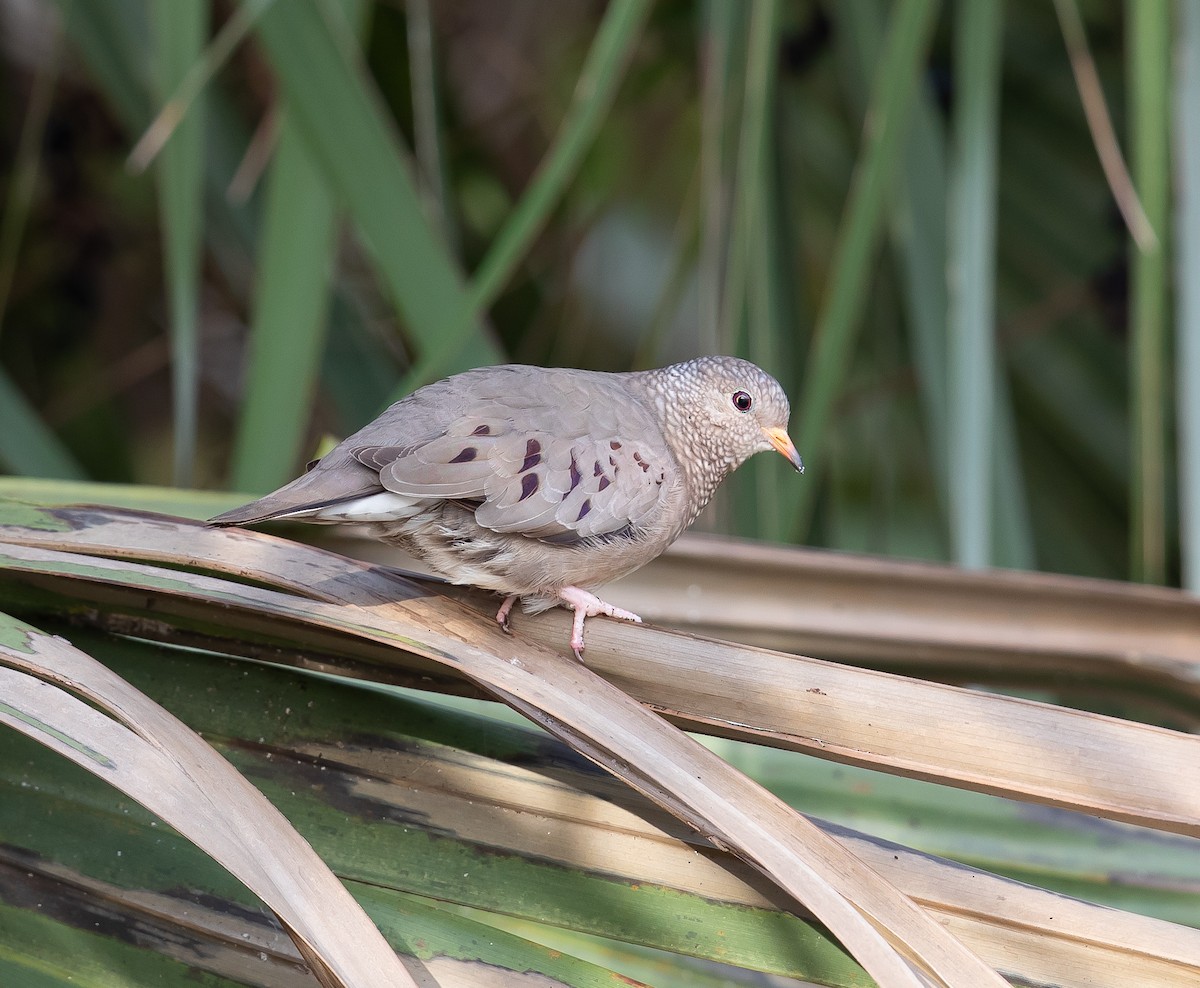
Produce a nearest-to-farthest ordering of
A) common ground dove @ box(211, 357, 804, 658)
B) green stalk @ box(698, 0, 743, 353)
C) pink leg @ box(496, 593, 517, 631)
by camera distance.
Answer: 1. common ground dove @ box(211, 357, 804, 658)
2. pink leg @ box(496, 593, 517, 631)
3. green stalk @ box(698, 0, 743, 353)

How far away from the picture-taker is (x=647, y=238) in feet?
12.4

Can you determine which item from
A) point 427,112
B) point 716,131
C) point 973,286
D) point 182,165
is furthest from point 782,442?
point 182,165

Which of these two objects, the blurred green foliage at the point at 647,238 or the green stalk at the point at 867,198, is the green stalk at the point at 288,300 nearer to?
the blurred green foliage at the point at 647,238

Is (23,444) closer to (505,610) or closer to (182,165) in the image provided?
(182,165)

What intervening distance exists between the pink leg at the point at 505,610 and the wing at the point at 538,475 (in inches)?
5.1

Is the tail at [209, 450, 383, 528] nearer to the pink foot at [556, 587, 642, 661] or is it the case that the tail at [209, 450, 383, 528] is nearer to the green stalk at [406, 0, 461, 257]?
the pink foot at [556, 587, 642, 661]

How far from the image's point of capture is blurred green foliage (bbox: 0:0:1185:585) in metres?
2.14

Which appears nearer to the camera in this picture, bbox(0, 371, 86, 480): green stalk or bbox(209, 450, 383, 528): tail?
bbox(209, 450, 383, 528): tail

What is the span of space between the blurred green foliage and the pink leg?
475 millimetres

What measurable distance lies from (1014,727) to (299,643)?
0.83 metres

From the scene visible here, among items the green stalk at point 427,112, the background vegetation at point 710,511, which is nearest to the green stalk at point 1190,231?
the background vegetation at point 710,511

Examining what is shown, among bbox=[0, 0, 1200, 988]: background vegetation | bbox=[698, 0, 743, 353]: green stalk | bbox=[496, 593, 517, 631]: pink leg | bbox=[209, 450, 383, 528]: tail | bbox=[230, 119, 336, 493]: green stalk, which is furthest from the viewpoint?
bbox=[230, 119, 336, 493]: green stalk

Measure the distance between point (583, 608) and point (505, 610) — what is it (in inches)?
5.5

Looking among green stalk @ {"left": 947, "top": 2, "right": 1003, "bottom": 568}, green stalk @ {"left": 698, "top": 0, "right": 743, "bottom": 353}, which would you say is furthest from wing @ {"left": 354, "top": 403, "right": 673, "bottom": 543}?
green stalk @ {"left": 947, "top": 2, "right": 1003, "bottom": 568}
